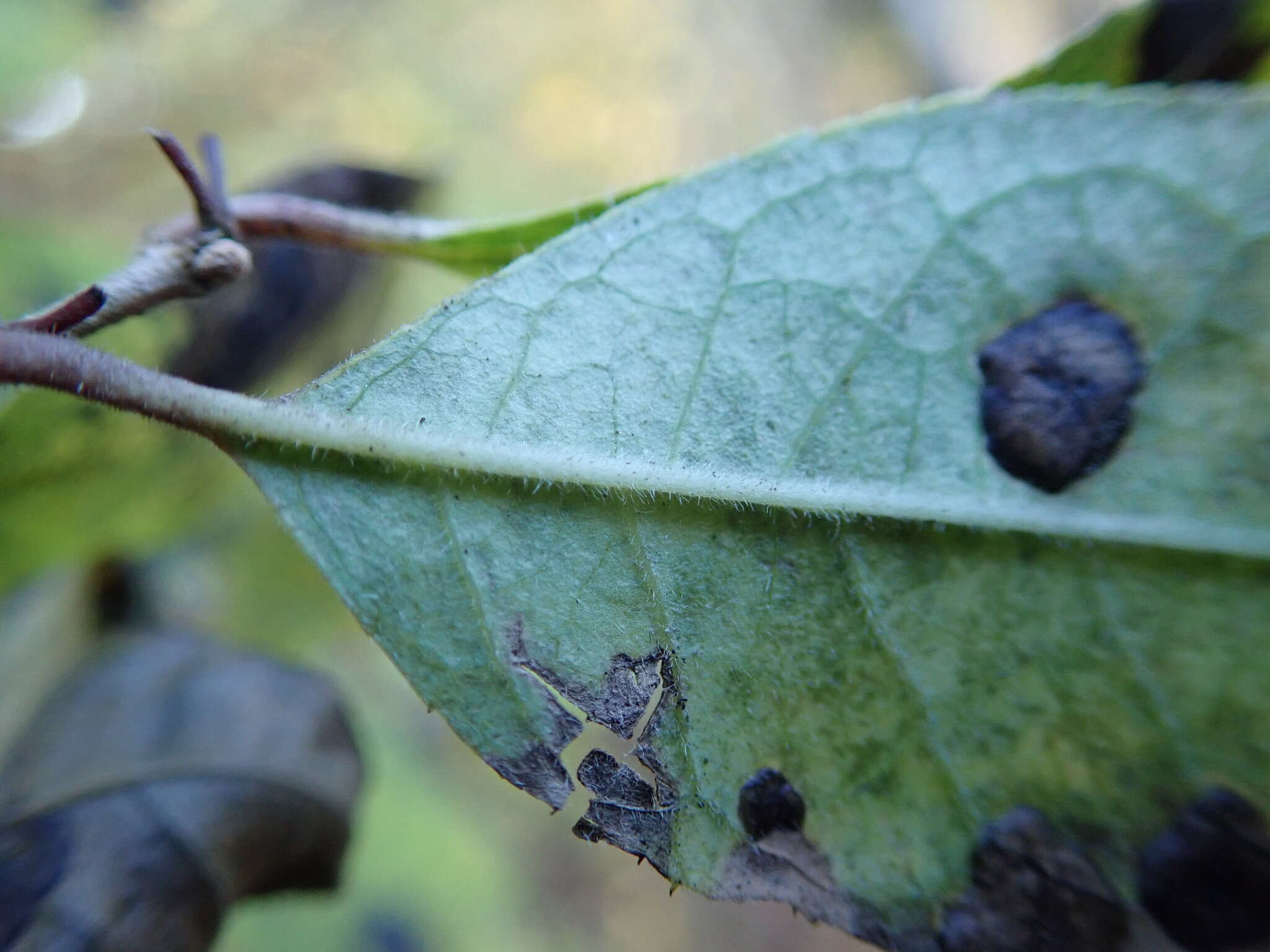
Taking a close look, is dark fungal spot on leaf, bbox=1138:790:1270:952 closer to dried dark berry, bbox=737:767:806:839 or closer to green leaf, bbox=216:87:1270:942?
green leaf, bbox=216:87:1270:942

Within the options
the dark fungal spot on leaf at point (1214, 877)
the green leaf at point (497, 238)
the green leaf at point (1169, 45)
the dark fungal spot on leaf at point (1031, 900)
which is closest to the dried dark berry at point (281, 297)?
the green leaf at point (497, 238)

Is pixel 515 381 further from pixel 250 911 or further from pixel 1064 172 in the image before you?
pixel 250 911

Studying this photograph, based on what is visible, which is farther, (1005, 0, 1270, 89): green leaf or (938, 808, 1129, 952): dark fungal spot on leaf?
(1005, 0, 1270, 89): green leaf

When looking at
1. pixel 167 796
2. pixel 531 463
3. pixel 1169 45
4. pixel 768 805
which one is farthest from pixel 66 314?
pixel 1169 45

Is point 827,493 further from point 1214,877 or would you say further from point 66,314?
point 66,314

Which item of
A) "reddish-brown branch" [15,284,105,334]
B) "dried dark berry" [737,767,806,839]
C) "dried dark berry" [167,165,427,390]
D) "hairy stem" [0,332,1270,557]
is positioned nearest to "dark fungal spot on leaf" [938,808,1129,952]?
"dried dark berry" [737,767,806,839]

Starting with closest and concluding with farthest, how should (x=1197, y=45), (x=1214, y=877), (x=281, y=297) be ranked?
(x=1214, y=877)
(x=1197, y=45)
(x=281, y=297)

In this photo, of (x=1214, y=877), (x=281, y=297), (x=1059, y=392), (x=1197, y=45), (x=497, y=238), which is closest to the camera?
(x=1214, y=877)
